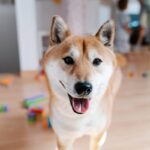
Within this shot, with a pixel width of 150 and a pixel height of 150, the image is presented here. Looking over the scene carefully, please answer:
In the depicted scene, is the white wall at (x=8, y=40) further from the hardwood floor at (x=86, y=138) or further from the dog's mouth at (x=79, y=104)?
the dog's mouth at (x=79, y=104)

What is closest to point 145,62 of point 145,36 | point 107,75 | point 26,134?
point 145,36

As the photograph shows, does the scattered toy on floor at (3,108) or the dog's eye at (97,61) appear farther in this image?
the scattered toy on floor at (3,108)

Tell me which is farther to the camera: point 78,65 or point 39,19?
point 39,19

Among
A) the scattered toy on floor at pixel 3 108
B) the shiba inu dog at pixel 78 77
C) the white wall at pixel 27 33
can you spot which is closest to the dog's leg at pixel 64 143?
the shiba inu dog at pixel 78 77

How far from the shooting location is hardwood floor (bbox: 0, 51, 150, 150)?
0.96 m

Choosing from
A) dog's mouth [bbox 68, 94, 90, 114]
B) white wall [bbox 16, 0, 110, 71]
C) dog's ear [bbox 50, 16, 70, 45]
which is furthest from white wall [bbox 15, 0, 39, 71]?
dog's mouth [bbox 68, 94, 90, 114]

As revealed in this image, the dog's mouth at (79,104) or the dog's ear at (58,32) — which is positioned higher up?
the dog's ear at (58,32)

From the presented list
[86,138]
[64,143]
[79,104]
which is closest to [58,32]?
[79,104]

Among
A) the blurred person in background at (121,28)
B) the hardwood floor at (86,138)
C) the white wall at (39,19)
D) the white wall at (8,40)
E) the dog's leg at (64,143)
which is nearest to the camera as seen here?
the dog's leg at (64,143)

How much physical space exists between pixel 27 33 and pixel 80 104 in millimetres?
971

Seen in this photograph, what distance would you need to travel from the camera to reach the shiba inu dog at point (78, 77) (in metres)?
0.62

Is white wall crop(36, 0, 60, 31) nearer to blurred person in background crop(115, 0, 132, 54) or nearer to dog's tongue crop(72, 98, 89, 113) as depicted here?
blurred person in background crop(115, 0, 132, 54)

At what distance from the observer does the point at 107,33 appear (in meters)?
0.69

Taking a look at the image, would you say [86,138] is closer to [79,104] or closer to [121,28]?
[79,104]
